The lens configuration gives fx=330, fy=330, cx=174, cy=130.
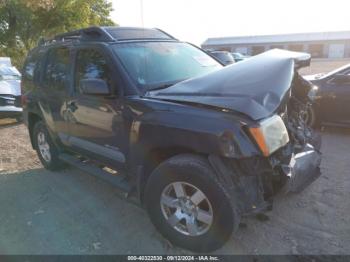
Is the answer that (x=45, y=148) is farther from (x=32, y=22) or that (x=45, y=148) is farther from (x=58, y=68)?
(x=32, y=22)

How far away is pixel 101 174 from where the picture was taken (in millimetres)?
3830

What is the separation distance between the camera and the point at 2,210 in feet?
13.2

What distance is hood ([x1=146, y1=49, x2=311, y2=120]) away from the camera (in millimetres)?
2645

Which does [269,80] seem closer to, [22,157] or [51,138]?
[51,138]

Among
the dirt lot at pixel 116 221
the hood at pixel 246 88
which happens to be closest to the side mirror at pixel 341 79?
the dirt lot at pixel 116 221

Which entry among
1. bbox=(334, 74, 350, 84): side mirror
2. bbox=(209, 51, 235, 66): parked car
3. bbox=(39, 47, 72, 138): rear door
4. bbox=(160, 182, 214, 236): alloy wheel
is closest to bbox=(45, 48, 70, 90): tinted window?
bbox=(39, 47, 72, 138): rear door

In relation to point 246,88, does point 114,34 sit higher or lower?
higher

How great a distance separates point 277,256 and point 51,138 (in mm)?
3503

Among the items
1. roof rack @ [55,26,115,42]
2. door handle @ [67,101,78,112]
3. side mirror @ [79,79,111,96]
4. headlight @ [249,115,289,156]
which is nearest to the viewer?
headlight @ [249,115,289,156]

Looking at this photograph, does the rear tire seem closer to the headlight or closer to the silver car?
the headlight

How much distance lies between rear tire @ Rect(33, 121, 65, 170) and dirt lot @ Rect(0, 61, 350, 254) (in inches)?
8.3

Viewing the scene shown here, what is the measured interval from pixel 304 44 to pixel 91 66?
5906cm

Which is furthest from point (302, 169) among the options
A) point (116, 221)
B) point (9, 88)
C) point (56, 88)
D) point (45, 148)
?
point (9, 88)

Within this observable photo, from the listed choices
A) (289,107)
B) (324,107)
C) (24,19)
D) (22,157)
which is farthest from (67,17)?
(289,107)
